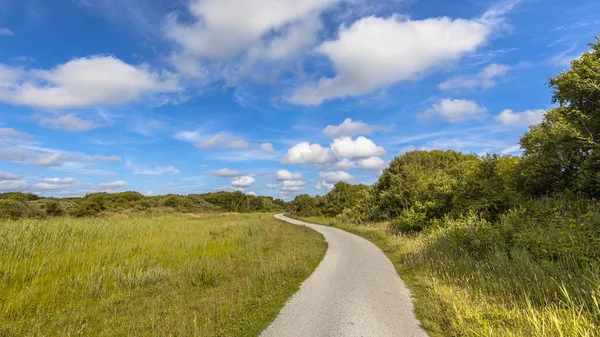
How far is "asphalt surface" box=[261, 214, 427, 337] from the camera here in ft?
19.6

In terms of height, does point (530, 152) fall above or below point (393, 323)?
above

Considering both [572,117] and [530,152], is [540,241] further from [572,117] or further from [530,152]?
[530,152]

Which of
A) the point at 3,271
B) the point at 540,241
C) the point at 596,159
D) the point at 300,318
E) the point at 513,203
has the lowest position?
the point at 300,318

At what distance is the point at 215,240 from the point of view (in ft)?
59.9

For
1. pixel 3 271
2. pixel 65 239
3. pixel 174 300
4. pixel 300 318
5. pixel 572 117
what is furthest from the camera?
pixel 65 239

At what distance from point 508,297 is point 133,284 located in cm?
1089

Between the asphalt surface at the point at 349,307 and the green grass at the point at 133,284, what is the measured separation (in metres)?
0.59

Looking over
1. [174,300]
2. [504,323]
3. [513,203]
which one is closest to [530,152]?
[513,203]

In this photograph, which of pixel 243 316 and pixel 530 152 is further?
pixel 530 152

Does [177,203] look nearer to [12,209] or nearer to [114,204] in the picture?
[114,204]

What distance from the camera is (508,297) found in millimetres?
6473

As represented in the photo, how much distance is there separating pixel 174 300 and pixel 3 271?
18.4 feet

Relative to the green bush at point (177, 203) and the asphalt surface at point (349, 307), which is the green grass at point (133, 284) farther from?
the green bush at point (177, 203)

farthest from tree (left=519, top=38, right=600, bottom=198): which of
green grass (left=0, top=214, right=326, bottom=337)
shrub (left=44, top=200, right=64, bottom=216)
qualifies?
shrub (left=44, top=200, right=64, bottom=216)
